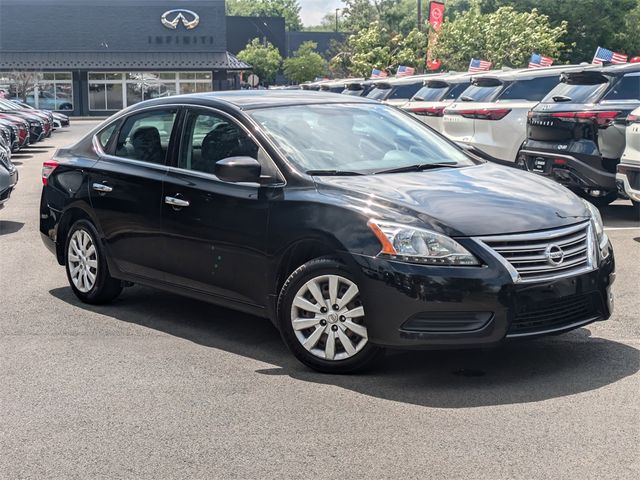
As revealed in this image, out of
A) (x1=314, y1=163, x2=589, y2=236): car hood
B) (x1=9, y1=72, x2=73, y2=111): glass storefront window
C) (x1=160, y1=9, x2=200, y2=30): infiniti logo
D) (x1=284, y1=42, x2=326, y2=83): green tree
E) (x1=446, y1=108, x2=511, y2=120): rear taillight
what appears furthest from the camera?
(x1=284, y1=42, x2=326, y2=83): green tree

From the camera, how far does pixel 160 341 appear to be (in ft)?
22.1

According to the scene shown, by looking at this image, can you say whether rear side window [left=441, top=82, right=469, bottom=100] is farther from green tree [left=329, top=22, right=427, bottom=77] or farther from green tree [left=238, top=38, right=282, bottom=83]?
green tree [left=238, top=38, right=282, bottom=83]

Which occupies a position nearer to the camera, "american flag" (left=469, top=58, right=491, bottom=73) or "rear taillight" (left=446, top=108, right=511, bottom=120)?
"rear taillight" (left=446, top=108, right=511, bottom=120)

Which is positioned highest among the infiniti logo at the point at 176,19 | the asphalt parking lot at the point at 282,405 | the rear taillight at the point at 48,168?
the infiniti logo at the point at 176,19

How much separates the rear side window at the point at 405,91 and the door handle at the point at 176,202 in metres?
15.9

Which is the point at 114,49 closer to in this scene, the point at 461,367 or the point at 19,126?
the point at 19,126

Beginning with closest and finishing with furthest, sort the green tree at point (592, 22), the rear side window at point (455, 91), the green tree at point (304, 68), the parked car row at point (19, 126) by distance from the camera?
the rear side window at point (455, 91)
the parked car row at point (19, 126)
the green tree at point (592, 22)
the green tree at point (304, 68)

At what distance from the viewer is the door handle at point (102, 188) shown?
7543 mm

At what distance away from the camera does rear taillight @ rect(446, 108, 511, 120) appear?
14.8m

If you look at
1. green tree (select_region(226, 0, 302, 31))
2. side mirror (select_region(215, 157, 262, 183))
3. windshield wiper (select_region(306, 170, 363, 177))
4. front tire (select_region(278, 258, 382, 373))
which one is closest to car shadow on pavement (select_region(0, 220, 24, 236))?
side mirror (select_region(215, 157, 262, 183))

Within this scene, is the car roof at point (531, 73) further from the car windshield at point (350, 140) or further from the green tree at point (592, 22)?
the green tree at point (592, 22)

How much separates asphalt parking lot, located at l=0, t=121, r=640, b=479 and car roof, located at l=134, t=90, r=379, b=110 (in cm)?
160

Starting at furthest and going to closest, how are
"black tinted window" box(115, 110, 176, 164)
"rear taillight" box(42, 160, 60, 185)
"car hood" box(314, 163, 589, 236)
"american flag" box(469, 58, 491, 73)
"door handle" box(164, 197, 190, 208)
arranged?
"american flag" box(469, 58, 491, 73) → "rear taillight" box(42, 160, 60, 185) → "black tinted window" box(115, 110, 176, 164) → "door handle" box(164, 197, 190, 208) → "car hood" box(314, 163, 589, 236)

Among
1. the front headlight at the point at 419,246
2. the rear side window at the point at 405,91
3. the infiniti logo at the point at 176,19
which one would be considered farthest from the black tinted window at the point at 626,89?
the infiniti logo at the point at 176,19
